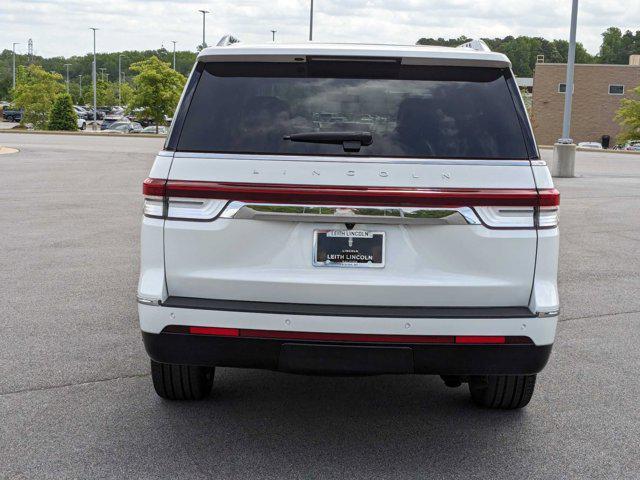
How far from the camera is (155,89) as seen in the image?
55.2 m

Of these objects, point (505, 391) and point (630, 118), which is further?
point (630, 118)

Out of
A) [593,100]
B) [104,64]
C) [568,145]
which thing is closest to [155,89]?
[568,145]

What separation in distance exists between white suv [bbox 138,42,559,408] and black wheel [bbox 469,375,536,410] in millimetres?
777

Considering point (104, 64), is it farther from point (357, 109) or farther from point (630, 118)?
point (357, 109)

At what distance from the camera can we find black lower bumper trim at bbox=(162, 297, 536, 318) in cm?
391

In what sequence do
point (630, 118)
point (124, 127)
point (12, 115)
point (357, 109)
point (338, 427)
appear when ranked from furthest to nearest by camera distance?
1. point (12, 115)
2. point (124, 127)
3. point (630, 118)
4. point (338, 427)
5. point (357, 109)

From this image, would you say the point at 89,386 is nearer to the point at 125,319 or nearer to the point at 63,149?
the point at 125,319

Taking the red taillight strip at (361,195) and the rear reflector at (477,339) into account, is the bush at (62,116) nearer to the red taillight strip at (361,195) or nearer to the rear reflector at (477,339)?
the red taillight strip at (361,195)

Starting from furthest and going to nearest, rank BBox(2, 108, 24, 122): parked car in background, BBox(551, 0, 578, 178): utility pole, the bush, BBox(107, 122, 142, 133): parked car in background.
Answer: BBox(2, 108, 24, 122): parked car in background, BBox(107, 122, 142, 133): parked car in background, the bush, BBox(551, 0, 578, 178): utility pole

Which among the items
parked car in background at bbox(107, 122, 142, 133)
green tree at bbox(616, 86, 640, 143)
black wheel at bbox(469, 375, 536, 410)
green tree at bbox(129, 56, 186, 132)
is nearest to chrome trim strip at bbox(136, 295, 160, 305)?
black wheel at bbox(469, 375, 536, 410)

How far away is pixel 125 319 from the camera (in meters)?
7.06

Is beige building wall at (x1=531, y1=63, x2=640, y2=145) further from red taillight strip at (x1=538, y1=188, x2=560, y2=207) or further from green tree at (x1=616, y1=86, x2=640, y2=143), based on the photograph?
red taillight strip at (x1=538, y1=188, x2=560, y2=207)

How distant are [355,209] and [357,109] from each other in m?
0.52

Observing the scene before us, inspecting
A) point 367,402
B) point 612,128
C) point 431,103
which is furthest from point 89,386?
point 612,128
